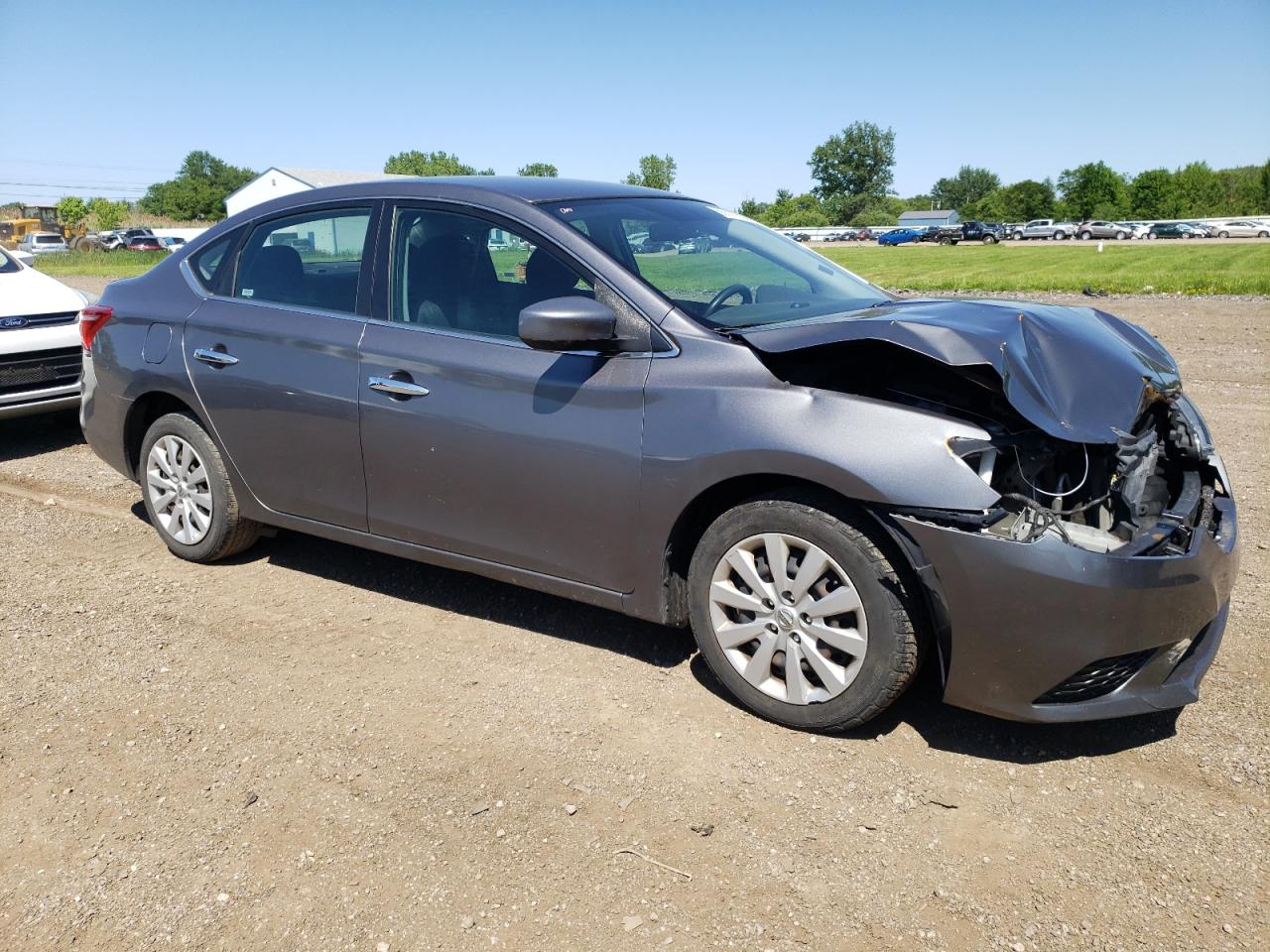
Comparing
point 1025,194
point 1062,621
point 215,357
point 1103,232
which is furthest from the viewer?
point 1025,194

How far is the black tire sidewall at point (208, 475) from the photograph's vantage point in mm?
4816

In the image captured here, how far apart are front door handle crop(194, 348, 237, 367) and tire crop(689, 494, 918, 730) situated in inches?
95.5

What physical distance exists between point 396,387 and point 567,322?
0.95 metres

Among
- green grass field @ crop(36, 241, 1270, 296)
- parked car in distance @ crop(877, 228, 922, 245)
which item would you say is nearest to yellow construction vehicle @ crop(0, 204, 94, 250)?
green grass field @ crop(36, 241, 1270, 296)

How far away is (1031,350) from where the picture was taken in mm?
3273

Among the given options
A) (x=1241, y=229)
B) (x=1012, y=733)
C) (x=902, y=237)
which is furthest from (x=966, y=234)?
(x=1012, y=733)

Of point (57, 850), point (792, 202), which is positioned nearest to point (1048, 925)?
point (57, 850)

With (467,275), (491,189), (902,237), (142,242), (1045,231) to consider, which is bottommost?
(902,237)

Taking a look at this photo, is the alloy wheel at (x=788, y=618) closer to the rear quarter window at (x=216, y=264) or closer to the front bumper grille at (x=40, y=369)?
the rear quarter window at (x=216, y=264)

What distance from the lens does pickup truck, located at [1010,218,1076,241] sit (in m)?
71.3

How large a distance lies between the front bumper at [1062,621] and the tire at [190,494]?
10.7ft

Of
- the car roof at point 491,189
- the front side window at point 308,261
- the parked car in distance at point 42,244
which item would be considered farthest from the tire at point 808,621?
the parked car in distance at point 42,244

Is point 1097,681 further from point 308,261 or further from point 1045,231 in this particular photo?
point 1045,231

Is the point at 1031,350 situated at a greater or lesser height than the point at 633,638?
greater
